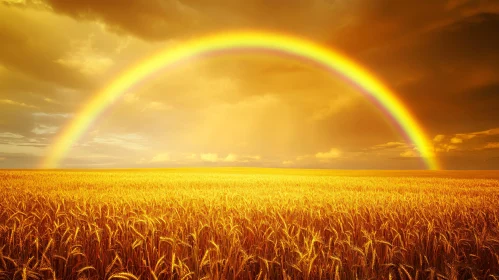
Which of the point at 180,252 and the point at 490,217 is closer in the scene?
the point at 180,252

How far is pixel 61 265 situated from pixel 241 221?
3002 millimetres

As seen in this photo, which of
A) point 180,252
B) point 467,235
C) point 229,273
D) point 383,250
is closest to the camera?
point 229,273

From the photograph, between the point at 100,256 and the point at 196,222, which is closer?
the point at 100,256

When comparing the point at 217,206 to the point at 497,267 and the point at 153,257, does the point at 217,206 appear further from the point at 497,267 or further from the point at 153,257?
the point at 497,267

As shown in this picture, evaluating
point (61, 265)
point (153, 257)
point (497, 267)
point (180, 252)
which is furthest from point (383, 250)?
point (61, 265)

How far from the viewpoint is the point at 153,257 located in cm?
341

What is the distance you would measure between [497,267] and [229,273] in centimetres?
342

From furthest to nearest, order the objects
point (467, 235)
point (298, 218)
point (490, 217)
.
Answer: point (490, 217)
point (298, 218)
point (467, 235)

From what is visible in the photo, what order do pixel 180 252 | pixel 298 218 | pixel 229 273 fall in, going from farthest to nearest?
pixel 298 218 < pixel 180 252 < pixel 229 273

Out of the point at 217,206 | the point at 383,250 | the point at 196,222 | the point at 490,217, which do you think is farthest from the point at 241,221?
the point at 490,217

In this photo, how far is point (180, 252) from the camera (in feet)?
12.1

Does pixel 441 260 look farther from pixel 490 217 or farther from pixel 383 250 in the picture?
pixel 490 217

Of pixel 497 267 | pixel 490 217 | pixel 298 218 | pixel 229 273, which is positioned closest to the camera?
pixel 229 273

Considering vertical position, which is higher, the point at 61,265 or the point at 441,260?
the point at 61,265
